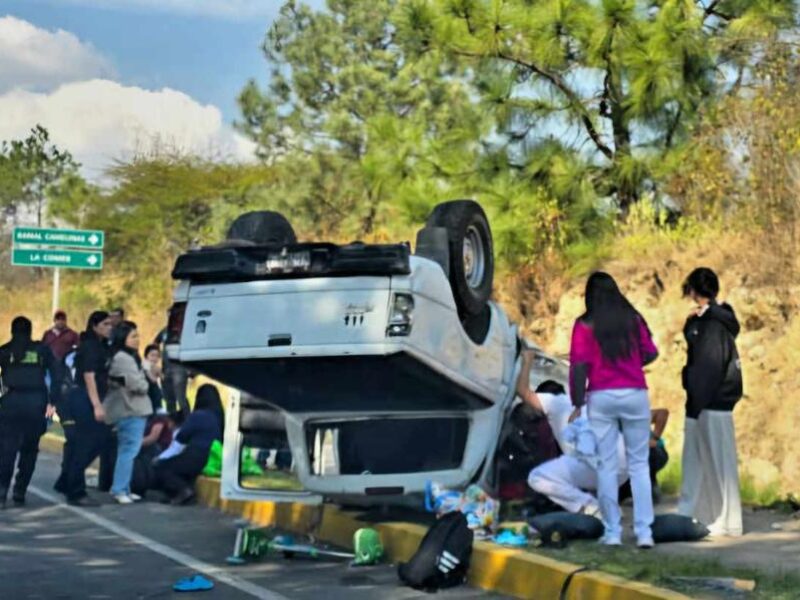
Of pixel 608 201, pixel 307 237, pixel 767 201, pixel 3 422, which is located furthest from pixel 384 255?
pixel 307 237

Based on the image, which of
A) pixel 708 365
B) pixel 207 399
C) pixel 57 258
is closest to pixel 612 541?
pixel 708 365

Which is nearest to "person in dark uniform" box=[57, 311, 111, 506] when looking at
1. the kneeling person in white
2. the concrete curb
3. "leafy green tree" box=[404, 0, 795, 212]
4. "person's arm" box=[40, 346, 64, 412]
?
"person's arm" box=[40, 346, 64, 412]

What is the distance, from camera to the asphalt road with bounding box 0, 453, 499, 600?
27.8 ft

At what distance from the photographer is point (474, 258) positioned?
1029 cm

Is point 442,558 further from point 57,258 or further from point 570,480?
point 57,258

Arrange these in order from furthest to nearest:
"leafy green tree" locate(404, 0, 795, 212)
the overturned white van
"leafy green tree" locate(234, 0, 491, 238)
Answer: "leafy green tree" locate(234, 0, 491, 238) < "leafy green tree" locate(404, 0, 795, 212) < the overturned white van

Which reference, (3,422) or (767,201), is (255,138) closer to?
(767,201)

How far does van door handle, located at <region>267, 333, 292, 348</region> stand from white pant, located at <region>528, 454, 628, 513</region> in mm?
2029

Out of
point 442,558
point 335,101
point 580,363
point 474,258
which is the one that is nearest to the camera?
point 442,558

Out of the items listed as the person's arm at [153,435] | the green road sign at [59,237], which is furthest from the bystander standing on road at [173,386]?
the green road sign at [59,237]

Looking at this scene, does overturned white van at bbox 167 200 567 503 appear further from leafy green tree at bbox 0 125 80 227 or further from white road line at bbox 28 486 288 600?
leafy green tree at bbox 0 125 80 227

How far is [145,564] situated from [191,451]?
150 inches

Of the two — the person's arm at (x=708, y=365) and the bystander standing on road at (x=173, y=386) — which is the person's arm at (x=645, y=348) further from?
the bystander standing on road at (x=173, y=386)

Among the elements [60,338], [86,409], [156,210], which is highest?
[156,210]
